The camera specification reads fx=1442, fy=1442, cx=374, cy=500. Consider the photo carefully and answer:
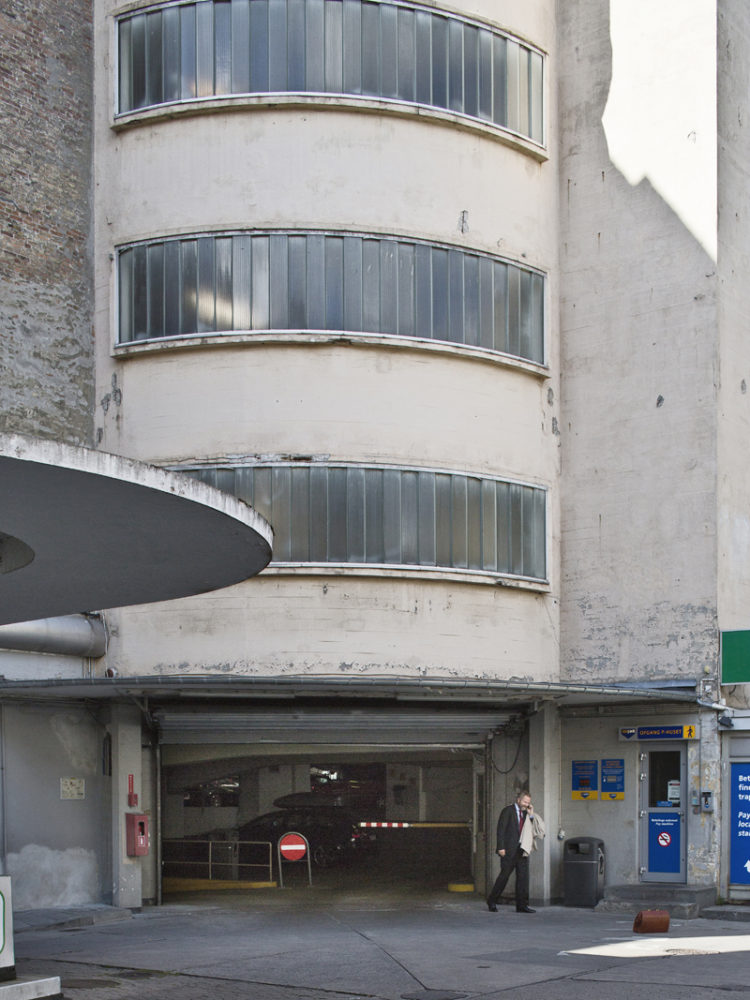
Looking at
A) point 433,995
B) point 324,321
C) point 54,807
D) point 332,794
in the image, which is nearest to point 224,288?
point 324,321

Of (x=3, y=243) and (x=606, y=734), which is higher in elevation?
(x=3, y=243)

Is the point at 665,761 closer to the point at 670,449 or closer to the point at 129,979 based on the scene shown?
the point at 670,449

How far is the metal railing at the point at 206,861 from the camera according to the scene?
26125 millimetres

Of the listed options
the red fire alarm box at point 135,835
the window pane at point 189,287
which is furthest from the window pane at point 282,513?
the red fire alarm box at point 135,835

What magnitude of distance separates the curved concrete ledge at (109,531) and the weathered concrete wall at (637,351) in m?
11.4

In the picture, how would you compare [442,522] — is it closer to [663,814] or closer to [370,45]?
[663,814]

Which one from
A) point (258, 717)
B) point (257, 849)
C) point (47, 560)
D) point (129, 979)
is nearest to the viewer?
point (47, 560)

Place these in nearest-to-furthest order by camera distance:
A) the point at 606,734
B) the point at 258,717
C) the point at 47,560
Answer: the point at 47,560 < the point at 258,717 < the point at 606,734

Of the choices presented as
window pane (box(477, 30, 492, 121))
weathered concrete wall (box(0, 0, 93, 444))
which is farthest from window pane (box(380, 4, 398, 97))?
weathered concrete wall (box(0, 0, 93, 444))

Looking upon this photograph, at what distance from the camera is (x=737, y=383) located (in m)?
24.0

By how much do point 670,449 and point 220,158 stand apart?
8634 millimetres

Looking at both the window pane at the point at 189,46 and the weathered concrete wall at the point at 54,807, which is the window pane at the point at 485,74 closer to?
the window pane at the point at 189,46

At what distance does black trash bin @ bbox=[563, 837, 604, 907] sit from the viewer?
22.4 m

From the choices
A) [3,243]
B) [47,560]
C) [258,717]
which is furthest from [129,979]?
[3,243]
